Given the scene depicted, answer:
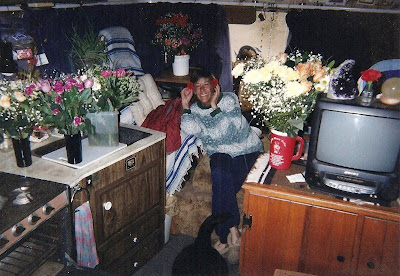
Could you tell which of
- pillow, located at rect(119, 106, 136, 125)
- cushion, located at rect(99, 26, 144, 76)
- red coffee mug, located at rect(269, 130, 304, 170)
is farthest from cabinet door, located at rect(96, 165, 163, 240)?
cushion, located at rect(99, 26, 144, 76)

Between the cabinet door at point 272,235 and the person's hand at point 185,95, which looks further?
the person's hand at point 185,95

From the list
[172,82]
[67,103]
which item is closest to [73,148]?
[67,103]

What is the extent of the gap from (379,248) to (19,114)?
2061 millimetres

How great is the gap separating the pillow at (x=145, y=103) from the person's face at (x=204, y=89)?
21.3 inches

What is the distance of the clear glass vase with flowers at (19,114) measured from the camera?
1.97 meters

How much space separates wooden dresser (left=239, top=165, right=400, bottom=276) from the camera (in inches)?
77.1

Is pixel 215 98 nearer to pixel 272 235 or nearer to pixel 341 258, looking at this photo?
pixel 272 235

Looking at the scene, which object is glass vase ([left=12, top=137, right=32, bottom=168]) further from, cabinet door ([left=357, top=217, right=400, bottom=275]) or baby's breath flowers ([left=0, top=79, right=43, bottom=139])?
cabinet door ([left=357, top=217, right=400, bottom=275])

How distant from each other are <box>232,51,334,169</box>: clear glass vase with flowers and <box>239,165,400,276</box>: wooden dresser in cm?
31

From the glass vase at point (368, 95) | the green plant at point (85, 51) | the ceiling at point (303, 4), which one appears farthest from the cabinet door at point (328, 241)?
the ceiling at point (303, 4)

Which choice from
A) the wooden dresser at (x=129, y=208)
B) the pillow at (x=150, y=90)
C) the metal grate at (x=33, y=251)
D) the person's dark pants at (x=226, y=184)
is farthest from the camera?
the pillow at (x=150, y=90)

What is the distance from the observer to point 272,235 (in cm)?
218

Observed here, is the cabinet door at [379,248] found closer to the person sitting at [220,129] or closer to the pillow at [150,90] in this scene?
the person sitting at [220,129]

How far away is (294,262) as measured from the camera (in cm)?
218
